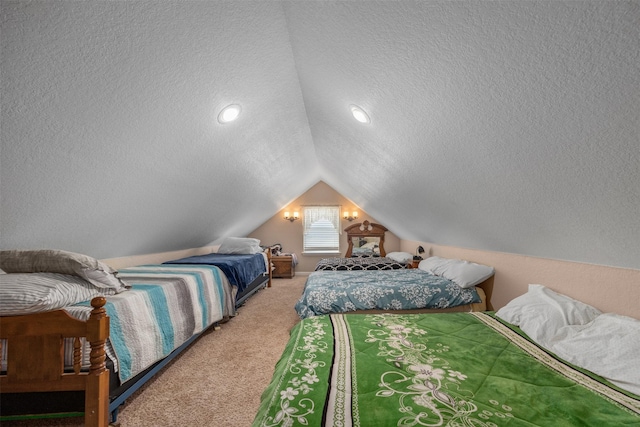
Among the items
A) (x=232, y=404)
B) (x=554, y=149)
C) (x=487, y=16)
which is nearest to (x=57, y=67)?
(x=487, y=16)

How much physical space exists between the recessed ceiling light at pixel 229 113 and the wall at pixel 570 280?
262 centimetres

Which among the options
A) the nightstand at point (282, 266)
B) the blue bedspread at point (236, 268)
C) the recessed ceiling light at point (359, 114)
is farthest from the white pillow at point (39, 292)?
the nightstand at point (282, 266)

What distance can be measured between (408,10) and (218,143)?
1920 millimetres

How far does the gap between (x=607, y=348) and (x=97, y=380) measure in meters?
1.89

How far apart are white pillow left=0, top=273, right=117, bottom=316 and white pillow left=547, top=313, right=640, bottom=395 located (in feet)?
8.09

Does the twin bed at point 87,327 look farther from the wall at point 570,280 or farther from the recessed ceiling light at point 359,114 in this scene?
the wall at point 570,280

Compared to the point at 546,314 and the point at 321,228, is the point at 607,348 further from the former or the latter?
the point at 321,228

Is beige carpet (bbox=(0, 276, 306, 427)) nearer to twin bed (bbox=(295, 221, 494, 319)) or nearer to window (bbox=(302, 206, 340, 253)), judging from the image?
twin bed (bbox=(295, 221, 494, 319))

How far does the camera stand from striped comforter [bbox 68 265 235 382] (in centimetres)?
159

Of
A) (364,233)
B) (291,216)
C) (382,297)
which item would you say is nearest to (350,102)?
(382,297)

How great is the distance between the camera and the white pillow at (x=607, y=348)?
3.53 feet

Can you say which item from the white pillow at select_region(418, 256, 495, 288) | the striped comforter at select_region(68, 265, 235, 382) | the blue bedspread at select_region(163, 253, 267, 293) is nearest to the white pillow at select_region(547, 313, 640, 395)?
the white pillow at select_region(418, 256, 495, 288)

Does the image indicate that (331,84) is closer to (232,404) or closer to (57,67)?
(57,67)

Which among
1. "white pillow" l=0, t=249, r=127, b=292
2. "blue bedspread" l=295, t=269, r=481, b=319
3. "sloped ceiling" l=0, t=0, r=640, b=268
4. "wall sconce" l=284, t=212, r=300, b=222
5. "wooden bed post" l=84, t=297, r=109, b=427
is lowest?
"blue bedspread" l=295, t=269, r=481, b=319
